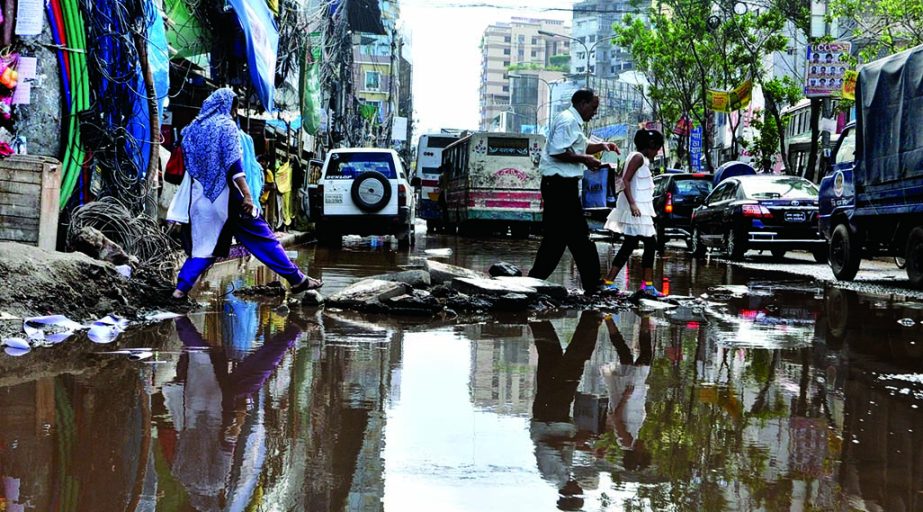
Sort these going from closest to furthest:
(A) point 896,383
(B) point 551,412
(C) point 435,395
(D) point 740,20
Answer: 1. (B) point 551,412
2. (C) point 435,395
3. (A) point 896,383
4. (D) point 740,20

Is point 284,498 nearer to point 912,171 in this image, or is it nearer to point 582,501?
point 582,501

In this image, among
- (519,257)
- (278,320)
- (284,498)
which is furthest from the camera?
(519,257)

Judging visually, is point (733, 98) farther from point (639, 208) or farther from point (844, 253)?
point (639, 208)

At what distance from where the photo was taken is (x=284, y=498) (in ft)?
11.1

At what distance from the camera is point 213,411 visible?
15.2 ft

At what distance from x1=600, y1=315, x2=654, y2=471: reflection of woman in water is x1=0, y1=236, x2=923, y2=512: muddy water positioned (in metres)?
0.02

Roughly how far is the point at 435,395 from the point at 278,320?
314 centimetres

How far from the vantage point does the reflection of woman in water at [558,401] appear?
12.1 feet

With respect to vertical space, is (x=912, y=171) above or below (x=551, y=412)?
above

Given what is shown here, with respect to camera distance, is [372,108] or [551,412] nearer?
[551,412]

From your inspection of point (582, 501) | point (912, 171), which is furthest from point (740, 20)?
point (582, 501)

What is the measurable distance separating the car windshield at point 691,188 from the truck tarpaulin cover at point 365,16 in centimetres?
2615

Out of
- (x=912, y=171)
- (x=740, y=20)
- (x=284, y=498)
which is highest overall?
(x=740, y=20)

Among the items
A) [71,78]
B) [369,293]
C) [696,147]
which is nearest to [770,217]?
[369,293]
